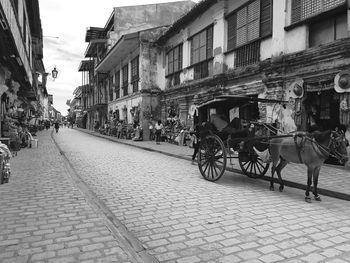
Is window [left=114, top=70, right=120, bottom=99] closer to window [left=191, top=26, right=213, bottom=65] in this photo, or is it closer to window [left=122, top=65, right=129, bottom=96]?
window [left=122, top=65, right=129, bottom=96]

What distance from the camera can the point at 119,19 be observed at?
1148 inches

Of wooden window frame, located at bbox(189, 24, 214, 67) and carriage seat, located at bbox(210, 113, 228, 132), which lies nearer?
carriage seat, located at bbox(210, 113, 228, 132)

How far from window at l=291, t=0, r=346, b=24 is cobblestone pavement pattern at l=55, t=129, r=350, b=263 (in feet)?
17.9

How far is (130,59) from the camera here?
82.3ft

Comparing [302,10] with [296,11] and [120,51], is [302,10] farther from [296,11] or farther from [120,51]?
[120,51]

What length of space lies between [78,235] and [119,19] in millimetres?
27926

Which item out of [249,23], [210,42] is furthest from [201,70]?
[249,23]

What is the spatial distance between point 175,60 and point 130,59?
6.64 metres

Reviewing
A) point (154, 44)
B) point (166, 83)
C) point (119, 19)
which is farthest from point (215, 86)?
point (119, 19)

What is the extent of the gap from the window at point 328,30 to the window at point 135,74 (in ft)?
49.7

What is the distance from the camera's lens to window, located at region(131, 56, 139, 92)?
76.8 ft

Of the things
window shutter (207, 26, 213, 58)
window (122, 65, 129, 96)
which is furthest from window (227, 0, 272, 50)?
window (122, 65, 129, 96)

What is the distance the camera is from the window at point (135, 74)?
23406 millimetres

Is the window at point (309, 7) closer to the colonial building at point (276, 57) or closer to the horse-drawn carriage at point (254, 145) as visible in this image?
the colonial building at point (276, 57)
